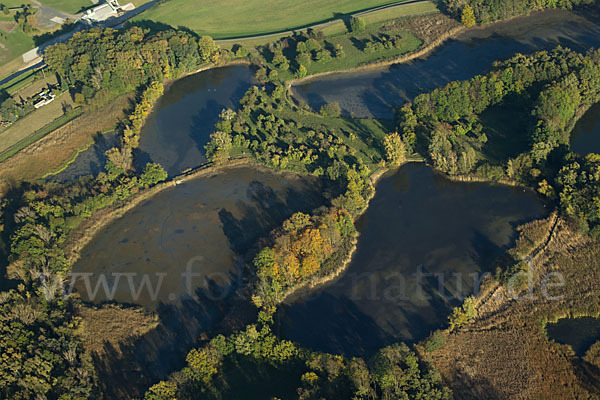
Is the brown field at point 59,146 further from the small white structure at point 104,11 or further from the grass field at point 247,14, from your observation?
→ the small white structure at point 104,11

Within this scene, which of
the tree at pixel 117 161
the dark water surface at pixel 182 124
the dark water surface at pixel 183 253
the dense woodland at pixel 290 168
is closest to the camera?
the dense woodland at pixel 290 168

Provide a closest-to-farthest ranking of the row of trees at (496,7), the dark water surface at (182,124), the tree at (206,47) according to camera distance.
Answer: the dark water surface at (182,124), the tree at (206,47), the row of trees at (496,7)

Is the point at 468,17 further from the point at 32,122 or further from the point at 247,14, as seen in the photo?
the point at 32,122

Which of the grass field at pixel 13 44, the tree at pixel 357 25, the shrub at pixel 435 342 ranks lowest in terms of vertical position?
the shrub at pixel 435 342

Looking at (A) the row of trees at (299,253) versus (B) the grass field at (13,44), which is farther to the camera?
(B) the grass field at (13,44)

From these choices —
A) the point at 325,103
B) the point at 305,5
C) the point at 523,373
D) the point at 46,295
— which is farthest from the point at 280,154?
the point at 305,5

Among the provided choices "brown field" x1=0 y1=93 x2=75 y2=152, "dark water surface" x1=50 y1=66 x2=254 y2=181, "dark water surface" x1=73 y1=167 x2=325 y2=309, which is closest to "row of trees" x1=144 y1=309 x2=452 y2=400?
"dark water surface" x1=73 y1=167 x2=325 y2=309

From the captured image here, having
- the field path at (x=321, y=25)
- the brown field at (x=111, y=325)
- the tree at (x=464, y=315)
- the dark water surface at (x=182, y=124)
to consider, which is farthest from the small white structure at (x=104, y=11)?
the tree at (x=464, y=315)
